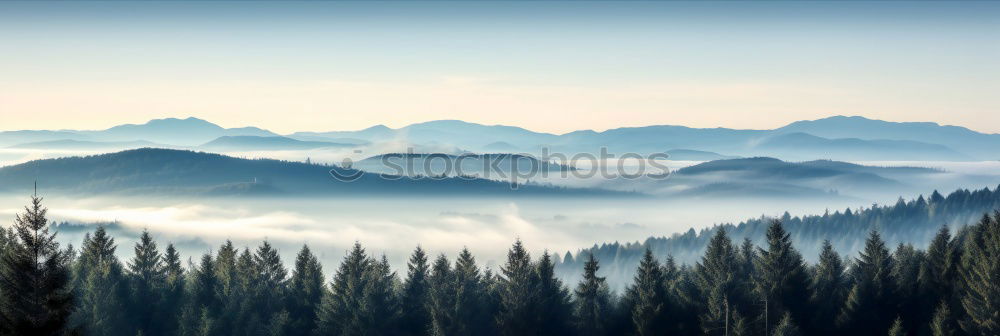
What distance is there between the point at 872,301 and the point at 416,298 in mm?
33549

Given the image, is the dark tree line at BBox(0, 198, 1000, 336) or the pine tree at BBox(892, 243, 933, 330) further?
the pine tree at BBox(892, 243, 933, 330)

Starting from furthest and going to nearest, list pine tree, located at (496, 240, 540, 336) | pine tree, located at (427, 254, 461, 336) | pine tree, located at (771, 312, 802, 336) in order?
pine tree, located at (427, 254, 461, 336), pine tree, located at (496, 240, 540, 336), pine tree, located at (771, 312, 802, 336)

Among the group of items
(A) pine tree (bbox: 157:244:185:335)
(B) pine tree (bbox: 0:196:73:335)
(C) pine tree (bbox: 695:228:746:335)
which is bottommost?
(A) pine tree (bbox: 157:244:185:335)

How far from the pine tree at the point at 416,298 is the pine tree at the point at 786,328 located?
25.3 meters

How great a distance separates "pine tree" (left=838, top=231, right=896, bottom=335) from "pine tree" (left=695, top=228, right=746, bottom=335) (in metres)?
7.45

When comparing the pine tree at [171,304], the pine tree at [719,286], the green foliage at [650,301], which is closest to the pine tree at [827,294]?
the pine tree at [719,286]

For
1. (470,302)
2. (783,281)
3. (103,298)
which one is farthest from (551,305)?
(103,298)

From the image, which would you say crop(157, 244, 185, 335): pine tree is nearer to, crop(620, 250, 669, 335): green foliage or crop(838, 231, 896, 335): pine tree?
crop(620, 250, 669, 335): green foliage

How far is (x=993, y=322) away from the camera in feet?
218

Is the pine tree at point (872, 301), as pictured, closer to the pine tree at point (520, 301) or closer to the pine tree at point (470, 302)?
the pine tree at point (520, 301)

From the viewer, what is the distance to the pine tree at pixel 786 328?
67125 millimetres

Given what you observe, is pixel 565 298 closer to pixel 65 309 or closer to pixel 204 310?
pixel 204 310

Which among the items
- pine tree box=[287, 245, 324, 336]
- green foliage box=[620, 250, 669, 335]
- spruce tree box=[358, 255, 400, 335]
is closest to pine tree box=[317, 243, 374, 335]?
spruce tree box=[358, 255, 400, 335]

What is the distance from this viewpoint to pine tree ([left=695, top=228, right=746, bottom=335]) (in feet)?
238
